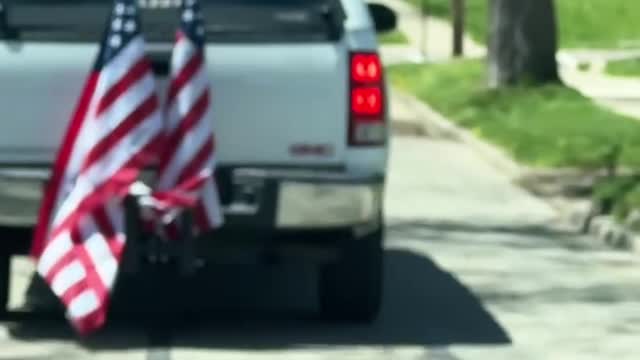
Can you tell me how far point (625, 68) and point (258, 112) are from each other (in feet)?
94.3

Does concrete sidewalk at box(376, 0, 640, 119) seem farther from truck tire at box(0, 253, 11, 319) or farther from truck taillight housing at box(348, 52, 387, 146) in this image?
truck taillight housing at box(348, 52, 387, 146)

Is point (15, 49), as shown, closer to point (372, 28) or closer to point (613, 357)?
point (372, 28)

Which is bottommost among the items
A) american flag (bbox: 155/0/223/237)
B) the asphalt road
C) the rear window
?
the asphalt road

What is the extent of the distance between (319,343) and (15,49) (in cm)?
196

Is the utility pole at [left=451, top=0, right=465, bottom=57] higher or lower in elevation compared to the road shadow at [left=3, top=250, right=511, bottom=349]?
lower

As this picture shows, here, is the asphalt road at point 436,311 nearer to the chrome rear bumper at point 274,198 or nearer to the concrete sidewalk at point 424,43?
the chrome rear bumper at point 274,198

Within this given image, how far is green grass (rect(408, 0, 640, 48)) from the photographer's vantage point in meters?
47.7

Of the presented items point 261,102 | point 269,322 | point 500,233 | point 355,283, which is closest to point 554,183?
point 500,233

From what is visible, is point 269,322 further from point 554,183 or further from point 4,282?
point 554,183

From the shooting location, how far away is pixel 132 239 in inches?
376

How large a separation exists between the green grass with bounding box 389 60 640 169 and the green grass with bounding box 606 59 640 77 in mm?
6414

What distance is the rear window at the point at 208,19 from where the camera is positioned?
384 inches

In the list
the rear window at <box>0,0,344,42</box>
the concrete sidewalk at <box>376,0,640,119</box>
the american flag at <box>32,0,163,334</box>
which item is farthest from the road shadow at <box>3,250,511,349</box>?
the concrete sidewalk at <box>376,0,640,119</box>

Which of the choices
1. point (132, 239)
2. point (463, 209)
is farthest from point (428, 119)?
point (132, 239)
